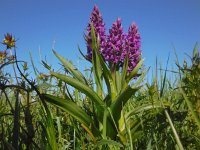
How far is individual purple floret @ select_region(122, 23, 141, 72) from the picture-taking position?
296 centimetres

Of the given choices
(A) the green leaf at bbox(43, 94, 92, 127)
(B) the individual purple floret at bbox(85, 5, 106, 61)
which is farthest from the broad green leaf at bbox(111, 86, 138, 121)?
(B) the individual purple floret at bbox(85, 5, 106, 61)

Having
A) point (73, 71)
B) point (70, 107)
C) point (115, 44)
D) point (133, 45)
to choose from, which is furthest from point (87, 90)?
point (133, 45)

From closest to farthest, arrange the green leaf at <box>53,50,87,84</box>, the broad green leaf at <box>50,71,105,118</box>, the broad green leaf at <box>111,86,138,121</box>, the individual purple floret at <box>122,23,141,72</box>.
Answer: the broad green leaf at <box>111,86,138,121</box> → the broad green leaf at <box>50,71,105,118</box> → the green leaf at <box>53,50,87,84</box> → the individual purple floret at <box>122,23,141,72</box>

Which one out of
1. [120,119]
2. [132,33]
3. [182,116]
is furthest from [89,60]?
[182,116]

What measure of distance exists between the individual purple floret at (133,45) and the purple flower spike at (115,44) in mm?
108

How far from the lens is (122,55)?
2736 millimetres

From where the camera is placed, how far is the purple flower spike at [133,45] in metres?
2.97

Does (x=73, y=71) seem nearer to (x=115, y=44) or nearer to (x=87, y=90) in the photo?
(x=87, y=90)

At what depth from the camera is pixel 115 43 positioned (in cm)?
278

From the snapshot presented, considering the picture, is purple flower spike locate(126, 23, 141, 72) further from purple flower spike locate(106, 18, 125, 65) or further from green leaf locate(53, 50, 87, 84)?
green leaf locate(53, 50, 87, 84)

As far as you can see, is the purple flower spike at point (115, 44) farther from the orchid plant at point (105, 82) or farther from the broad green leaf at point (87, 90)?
the broad green leaf at point (87, 90)

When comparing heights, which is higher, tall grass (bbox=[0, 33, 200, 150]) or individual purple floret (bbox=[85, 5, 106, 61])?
individual purple floret (bbox=[85, 5, 106, 61])

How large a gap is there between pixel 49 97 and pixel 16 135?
1.99ft

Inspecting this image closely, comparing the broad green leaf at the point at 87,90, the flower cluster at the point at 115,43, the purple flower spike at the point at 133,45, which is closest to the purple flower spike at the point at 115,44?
the flower cluster at the point at 115,43
